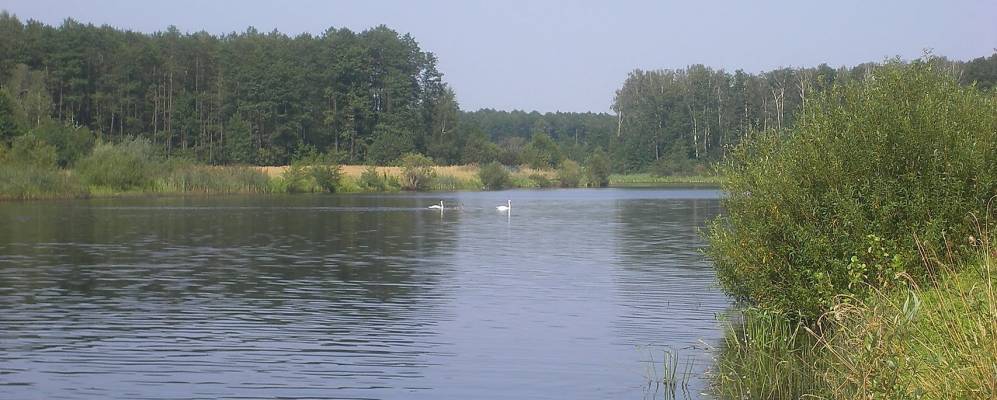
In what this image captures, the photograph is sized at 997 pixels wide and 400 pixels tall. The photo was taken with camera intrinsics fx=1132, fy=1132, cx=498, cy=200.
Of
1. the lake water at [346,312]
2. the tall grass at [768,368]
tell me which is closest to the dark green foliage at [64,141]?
the lake water at [346,312]

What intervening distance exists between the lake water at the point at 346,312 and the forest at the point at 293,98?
175ft

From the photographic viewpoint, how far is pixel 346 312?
21969 mm

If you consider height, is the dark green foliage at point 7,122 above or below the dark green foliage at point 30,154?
above

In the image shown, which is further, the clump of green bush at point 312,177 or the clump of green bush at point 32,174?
the clump of green bush at point 312,177

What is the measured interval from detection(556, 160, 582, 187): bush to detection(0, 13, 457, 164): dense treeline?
12664mm

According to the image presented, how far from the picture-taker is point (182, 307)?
22469 millimetres

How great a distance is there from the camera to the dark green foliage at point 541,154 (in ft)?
399

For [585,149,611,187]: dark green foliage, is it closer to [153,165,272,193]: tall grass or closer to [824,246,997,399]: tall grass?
[153,165,272,193]: tall grass

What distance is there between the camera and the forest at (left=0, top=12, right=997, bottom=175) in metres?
100

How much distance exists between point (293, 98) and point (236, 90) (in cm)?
554

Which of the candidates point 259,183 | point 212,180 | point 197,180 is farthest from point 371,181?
point 197,180

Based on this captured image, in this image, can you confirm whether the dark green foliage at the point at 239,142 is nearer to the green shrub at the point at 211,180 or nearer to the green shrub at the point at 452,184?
the green shrub at the point at 452,184

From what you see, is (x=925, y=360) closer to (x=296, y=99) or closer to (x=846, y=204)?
(x=846, y=204)

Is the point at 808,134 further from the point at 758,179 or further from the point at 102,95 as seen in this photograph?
the point at 102,95
